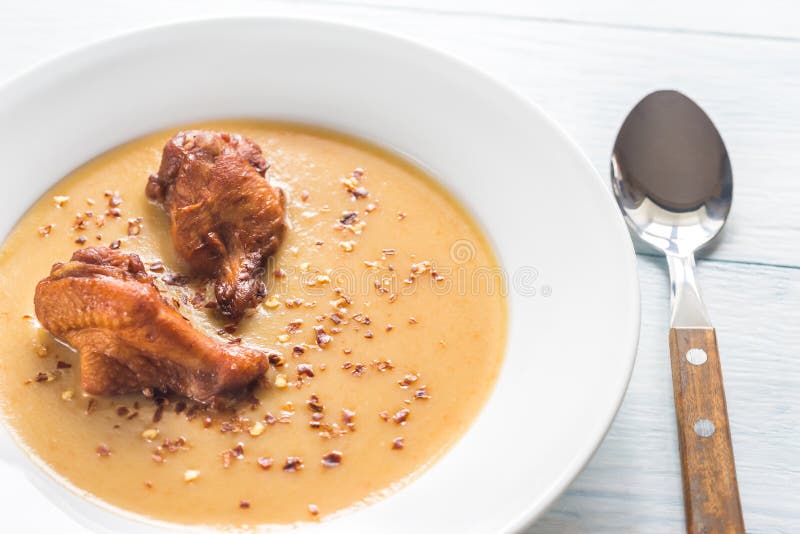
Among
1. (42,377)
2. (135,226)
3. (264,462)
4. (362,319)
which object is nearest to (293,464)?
(264,462)

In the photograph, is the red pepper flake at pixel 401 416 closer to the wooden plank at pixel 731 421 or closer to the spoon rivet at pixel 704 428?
the wooden plank at pixel 731 421

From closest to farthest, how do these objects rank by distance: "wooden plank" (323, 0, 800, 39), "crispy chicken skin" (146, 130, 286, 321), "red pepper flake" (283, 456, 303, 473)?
1. "red pepper flake" (283, 456, 303, 473)
2. "crispy chicken skin" (146, 130, 286, 321)
3. "wooden plank" (323, 0, 800, 39)

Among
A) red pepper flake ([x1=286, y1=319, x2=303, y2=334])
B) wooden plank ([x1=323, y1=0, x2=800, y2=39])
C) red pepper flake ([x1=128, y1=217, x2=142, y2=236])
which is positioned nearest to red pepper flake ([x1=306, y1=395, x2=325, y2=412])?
red pepper flake ([x1=286, y1=319, x2=303, y2=334])

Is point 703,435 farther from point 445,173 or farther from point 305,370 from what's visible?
point 445,173

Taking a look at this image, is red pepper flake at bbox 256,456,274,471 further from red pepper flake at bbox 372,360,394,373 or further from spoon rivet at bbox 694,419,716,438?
spoon rivet at bbox 694,419,716,438

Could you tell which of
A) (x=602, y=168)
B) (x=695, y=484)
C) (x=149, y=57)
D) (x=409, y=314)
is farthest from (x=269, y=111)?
(x=695, y=484)

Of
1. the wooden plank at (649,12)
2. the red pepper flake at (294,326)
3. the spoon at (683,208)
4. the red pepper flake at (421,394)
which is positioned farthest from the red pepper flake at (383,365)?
the wooden plank at (649,12)
